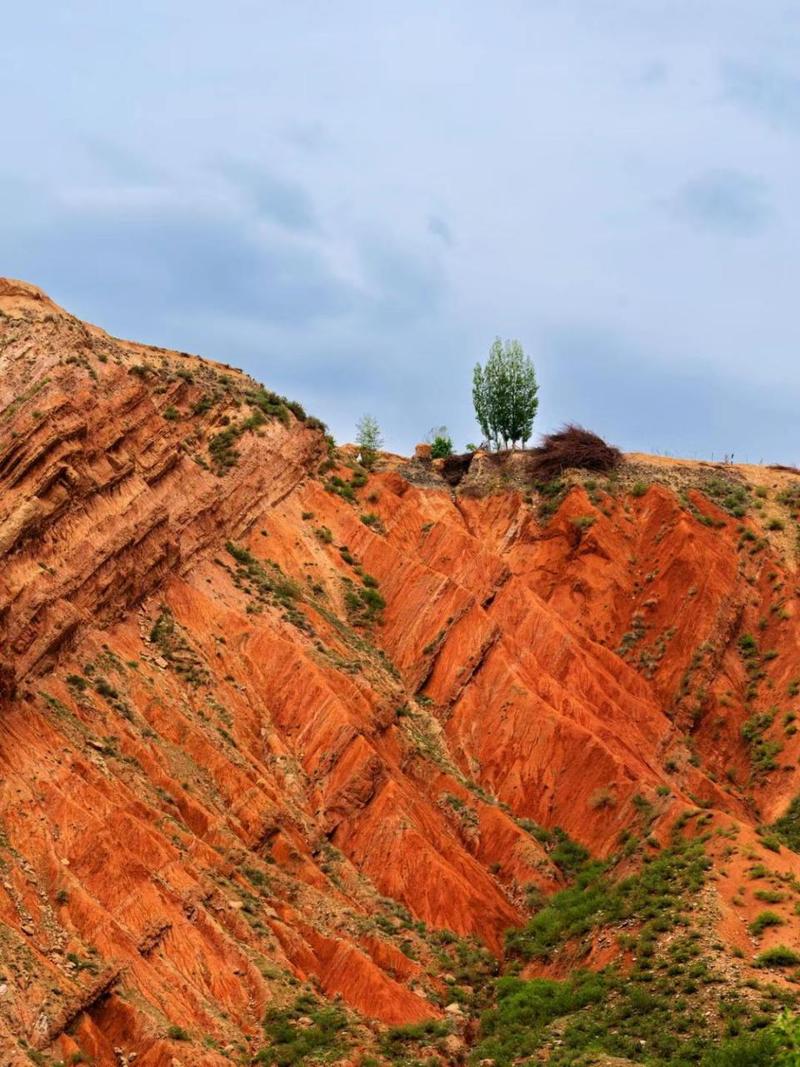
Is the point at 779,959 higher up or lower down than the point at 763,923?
lower down

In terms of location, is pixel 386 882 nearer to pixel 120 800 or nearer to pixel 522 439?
pixel 120 800

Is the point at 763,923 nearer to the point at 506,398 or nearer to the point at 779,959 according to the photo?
the point at 779,959

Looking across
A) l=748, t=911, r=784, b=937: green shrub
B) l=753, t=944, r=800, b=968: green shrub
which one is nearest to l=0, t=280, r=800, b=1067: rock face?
l=748, t=911, r=784, b=937: green shrub

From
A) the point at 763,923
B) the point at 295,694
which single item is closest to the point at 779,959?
the point at 763,923

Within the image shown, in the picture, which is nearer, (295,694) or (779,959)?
(779,959)

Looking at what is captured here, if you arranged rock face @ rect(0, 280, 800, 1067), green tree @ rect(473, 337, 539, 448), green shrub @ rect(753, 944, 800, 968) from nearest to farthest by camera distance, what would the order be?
1. green shrub @ rect(753, 944, 800, 968)
2. rock face @ rect(0, 280, 800, 1067)
3. green tree @ rect(473, 337, 539, 448)

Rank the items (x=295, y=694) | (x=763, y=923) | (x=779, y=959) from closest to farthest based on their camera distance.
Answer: (x=779, y=959) < (x=763, y=923) < (x=295, y=694)

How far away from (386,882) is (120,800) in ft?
27.5

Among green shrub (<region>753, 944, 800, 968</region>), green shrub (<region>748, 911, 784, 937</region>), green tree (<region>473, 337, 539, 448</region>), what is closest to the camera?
green shrub (<region>753, 944, 800, 968</region>)

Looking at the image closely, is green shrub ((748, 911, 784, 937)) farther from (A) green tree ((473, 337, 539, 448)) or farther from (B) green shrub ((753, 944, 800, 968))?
(A) green tree ((473, 337, 539, 448))

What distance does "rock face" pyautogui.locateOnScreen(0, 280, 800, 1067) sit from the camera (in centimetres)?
3788

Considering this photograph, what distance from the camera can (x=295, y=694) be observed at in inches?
1912

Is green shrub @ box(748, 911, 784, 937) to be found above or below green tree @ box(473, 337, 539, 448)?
below

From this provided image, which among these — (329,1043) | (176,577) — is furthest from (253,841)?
(176,577)
